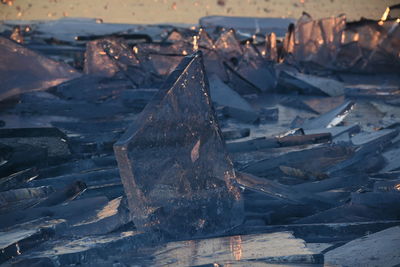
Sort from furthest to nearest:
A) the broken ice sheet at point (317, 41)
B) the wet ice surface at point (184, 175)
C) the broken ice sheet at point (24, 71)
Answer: the broken ice sheet at point (317, 41) → the broken ice sheet at point (24, 71) → the wet ice surface at point (184, 175)

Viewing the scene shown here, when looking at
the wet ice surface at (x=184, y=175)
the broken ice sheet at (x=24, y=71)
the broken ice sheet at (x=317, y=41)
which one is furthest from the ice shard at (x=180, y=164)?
the broken ice sheet at (x=317, y=41)

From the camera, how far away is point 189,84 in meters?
2.43

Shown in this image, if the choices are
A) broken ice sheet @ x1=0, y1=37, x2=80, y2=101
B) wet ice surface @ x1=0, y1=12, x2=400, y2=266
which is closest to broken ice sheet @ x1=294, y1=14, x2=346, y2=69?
wet ice surface @ x1=0, y1=12, x2=400, y2=266

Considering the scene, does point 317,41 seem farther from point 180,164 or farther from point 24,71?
point 180,164

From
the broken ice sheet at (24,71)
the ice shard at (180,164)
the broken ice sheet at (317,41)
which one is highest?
the broken ice sheet at (317,41)

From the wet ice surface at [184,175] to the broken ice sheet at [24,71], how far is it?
13 millimetres

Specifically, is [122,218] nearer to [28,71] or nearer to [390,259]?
[390,259]

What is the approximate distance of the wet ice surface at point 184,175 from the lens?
87.1 inches

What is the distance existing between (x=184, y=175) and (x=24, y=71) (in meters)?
3.72

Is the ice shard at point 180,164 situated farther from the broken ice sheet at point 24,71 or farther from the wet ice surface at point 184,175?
the broken ice sheet at point 24,71

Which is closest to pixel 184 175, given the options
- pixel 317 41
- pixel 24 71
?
pixel 24 71

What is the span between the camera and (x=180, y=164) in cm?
240

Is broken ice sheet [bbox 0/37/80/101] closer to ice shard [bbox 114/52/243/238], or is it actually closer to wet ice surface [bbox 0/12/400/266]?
wet ice surface [bbox 0/12/400/266]

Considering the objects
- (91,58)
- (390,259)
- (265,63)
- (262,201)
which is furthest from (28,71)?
(390,259)
